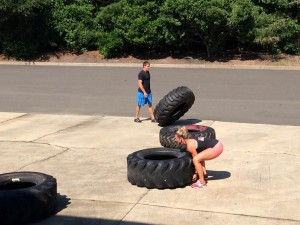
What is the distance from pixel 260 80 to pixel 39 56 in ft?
47.5

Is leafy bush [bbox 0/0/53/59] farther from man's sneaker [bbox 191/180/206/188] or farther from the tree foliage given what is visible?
man's sneaker [bbox 191/180/206/188]

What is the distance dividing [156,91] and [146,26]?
10.6 metres

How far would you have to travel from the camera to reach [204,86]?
2034 centimetres

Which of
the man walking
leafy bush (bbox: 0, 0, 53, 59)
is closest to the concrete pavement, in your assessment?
the man walking

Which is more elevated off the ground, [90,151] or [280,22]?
[280,22]

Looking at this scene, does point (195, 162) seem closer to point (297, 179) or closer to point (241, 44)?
point (297, 179)

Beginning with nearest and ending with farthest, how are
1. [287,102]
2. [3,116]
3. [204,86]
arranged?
[3,116] < [287,102] < [204,86]

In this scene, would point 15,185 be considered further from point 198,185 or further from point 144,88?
point 144,88

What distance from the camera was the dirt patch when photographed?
27672 millimetres

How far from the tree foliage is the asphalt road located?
9.65ft

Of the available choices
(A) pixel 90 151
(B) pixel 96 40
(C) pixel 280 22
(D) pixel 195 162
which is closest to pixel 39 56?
(B) pixel 96 40

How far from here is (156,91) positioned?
19203 mm

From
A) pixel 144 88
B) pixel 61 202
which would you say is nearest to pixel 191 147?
pixel 61 202

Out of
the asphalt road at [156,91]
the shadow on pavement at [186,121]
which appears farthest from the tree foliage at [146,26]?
the shadow on pavement at [186,121]
